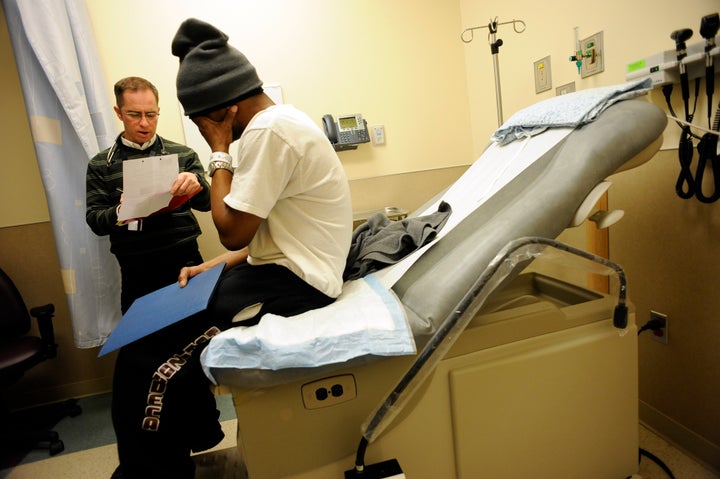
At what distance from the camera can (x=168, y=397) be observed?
806 mm

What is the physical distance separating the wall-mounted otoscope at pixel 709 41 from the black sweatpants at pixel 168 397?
128 cm


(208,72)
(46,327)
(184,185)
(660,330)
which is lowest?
(660,330)

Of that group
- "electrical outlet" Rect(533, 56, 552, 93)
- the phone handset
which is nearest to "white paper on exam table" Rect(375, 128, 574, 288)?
"electrical outlet" Rect(533, 56, 552, 93)

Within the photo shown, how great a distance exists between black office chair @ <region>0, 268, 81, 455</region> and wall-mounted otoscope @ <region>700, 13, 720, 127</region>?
2.59 m

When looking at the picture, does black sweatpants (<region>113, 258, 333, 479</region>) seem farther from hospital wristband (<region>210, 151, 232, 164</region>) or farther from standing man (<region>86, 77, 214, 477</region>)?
standing man (<region>86, 77, 214, 477</region>)

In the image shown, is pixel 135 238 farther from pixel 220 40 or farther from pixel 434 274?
pixel 434 274

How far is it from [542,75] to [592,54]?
31cm

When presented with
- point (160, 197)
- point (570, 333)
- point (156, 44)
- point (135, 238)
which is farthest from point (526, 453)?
point (156, 44)

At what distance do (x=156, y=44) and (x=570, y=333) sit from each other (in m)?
2.33

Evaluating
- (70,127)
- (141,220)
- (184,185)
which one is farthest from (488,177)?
(70,127)

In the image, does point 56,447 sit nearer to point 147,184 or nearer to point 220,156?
point 147,184

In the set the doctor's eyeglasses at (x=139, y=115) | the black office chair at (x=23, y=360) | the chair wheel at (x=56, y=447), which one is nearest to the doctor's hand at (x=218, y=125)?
the doctor's eyeglasses at (x=139, y=115)

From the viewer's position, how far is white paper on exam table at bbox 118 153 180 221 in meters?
1.29

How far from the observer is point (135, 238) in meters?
1.67
